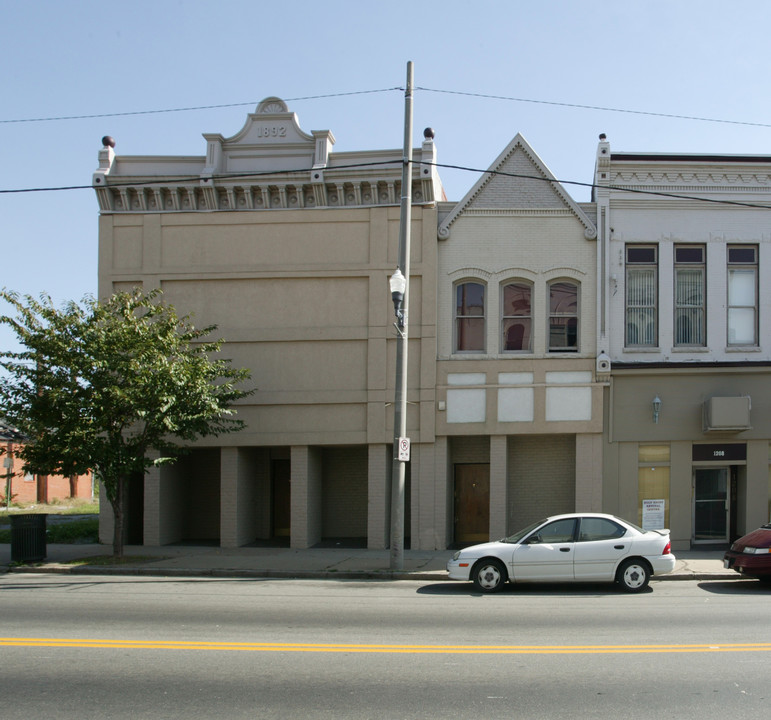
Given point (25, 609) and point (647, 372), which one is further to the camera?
point (647, 372)

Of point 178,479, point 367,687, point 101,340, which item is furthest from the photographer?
point 178,479

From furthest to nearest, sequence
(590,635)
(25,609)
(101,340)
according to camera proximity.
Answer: (101,340), (25,609), (590,635)

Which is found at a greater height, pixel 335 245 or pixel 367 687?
pixel 335 245

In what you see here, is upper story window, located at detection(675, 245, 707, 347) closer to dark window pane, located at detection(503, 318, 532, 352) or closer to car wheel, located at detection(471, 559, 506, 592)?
dark window pane, located at detection(503, 318, 532, 352)

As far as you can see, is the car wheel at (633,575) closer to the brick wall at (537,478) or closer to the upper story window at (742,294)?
the brick wall at (537,478)

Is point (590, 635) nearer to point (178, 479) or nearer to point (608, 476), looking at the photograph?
point (608, 476)

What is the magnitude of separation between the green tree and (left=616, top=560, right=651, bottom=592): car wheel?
349 inches

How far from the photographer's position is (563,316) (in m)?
20.6

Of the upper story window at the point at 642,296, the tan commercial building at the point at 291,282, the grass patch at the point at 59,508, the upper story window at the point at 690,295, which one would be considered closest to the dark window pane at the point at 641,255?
the upper story window at the point at 642,296

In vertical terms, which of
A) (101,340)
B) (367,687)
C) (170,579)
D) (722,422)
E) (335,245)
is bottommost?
(170,579)

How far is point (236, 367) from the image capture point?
21.1 metres

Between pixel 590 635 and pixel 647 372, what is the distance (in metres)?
10.9

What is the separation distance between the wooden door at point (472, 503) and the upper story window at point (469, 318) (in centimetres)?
307

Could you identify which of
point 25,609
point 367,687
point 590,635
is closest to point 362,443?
point 25,609
